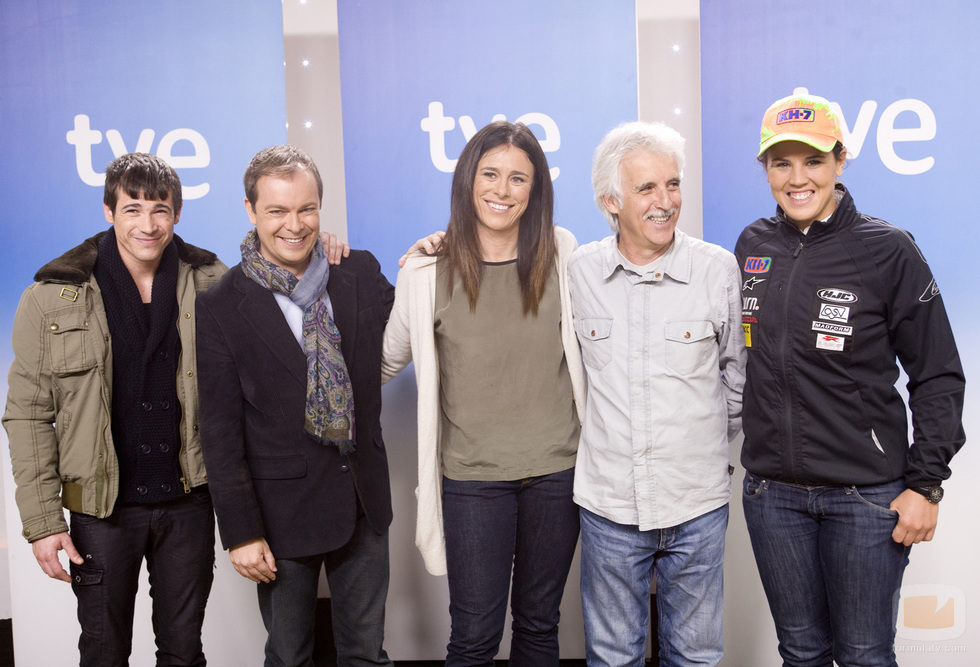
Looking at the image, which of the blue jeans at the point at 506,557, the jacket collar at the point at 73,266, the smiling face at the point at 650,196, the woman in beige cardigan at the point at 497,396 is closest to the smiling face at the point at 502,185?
the woman in beige cardigan at the point at 497,396

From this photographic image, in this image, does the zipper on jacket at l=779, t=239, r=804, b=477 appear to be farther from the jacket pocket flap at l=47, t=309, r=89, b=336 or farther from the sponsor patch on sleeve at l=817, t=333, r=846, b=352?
the jacket pocket flap at l=47, t=309, r=89, b=336

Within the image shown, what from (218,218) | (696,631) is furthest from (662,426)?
(218,218)

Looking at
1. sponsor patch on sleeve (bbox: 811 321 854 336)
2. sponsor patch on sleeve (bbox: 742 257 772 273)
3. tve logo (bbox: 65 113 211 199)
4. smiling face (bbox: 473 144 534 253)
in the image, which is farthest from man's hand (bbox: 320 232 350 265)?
sponsor patch on sleeve (bbox: 811 321 854 336)

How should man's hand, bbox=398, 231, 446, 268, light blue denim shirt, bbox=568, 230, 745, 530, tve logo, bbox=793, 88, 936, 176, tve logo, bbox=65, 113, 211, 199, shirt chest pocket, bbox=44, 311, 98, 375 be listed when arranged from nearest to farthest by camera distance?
light blue denim shirt, bbox=568, 230, 745, 530, shirt chest pocket, bbox=44, 311, 98, 375, man's hand, bbox=398, 231, 446, 268, tve logo, bbox=793, 88, 936, 176, tve logo, bbox=65, 113, 211, 199

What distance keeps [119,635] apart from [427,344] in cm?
113

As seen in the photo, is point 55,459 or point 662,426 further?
point 55,459

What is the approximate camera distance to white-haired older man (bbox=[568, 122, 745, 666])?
5.79 feet

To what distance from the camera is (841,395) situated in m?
1.68

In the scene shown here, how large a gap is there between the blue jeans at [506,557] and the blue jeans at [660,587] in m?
0.10

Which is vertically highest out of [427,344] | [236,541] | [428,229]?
[428,229]

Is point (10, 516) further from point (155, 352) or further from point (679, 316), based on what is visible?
point (679, 316)

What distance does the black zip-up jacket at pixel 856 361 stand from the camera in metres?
1.66

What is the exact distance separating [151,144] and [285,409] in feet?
4.56

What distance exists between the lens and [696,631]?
181 cm
